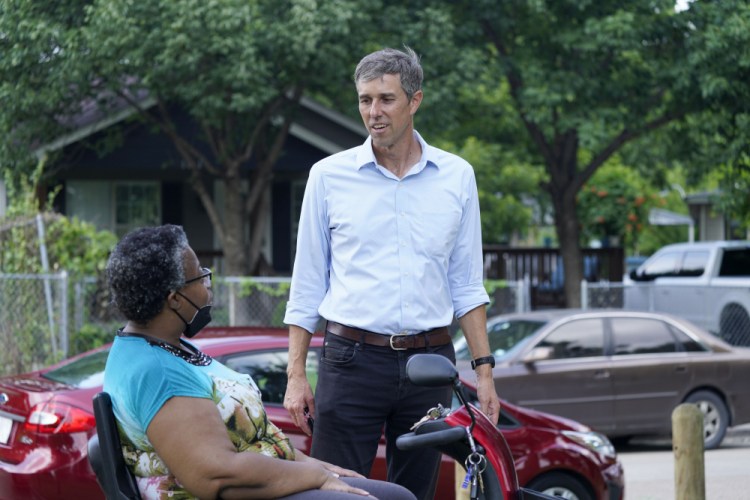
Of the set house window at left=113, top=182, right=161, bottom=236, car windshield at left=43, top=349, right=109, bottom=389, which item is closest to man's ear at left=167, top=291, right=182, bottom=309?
car windshield at left=43, top=349, right=109, bottom=389

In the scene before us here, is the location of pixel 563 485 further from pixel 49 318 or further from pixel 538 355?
pixel 49 318

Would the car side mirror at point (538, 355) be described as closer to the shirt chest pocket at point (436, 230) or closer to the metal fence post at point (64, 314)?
the metal fence post at point (64, 314)

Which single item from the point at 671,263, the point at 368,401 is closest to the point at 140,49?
the point at 671,263

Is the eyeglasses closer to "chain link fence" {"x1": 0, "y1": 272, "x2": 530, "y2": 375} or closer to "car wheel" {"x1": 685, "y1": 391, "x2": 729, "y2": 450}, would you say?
"car wheel" {"x1": 685, "y1": 391, "x2": 729, "y2": 450}

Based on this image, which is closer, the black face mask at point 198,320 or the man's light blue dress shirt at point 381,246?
the black face mask at point 198,320

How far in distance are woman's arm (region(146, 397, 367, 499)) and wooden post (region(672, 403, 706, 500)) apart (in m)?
3.24

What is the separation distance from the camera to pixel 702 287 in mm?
18422

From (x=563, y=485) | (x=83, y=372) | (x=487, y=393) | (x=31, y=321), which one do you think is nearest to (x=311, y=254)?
(x=487, y=393)

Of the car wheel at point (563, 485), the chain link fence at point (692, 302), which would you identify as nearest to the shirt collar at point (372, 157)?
the car wheel at point (563, 485)

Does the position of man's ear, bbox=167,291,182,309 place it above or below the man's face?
below

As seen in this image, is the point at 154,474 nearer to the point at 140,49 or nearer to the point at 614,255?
the point at 140,49

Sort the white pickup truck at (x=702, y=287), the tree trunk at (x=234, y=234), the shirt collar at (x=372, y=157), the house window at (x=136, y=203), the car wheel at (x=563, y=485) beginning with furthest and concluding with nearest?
1. the house window at (x=136, y=203)
2. the tree trunk at (x=234, y=234)
3. the white pickup truck at (x=702, y=287)
4. the car wheel at (x=563, y=485)
5. the shirt collar at (x=372, y=157)

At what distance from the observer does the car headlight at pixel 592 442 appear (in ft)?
24.5

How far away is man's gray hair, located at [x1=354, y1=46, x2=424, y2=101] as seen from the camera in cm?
422
